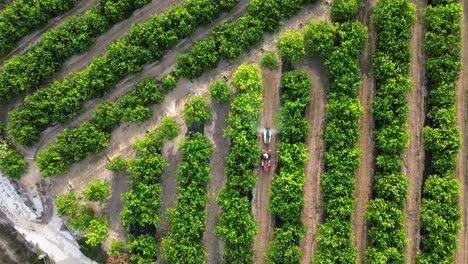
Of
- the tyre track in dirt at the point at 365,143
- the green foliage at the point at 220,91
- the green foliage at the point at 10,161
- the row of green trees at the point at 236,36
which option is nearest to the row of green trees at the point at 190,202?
the green foliage at the point at 220,91

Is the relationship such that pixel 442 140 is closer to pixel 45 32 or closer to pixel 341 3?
pixel 341 3

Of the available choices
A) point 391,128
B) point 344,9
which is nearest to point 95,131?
point 344,9

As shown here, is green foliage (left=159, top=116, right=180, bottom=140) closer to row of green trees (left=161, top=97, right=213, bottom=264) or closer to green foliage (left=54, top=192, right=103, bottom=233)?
row of green trees (left=161, top=97, right=213, bottom=264)

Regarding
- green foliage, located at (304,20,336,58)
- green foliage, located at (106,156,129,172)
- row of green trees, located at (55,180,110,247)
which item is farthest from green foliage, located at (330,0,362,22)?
row of green trees, located at (55,180,110,247)

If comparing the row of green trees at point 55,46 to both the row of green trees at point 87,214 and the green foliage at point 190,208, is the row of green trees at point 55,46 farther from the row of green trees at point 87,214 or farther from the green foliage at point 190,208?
the green foliage at point 190,208

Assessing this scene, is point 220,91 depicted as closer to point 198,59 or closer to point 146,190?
point 198,59

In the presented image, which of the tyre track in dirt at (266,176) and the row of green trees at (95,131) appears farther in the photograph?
the tyre track in dirt at (266,176)
